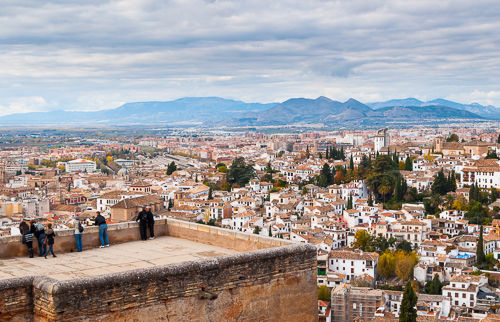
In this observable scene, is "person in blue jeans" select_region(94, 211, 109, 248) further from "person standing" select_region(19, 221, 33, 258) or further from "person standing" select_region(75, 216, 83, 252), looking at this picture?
"person standing" select_region(19, 221, 33, 258)

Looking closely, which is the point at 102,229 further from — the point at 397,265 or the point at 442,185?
the point at 442,185

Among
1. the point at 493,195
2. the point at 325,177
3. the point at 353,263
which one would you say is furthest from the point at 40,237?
the point at 325,177

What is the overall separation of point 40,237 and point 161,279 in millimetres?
1706

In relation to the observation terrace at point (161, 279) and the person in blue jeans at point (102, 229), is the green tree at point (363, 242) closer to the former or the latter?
the observation terrace at point (161, 279)

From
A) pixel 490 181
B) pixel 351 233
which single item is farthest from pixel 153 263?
pixel 490 181

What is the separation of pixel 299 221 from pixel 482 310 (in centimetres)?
1418

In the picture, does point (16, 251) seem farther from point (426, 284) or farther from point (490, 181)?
point (490, 181)

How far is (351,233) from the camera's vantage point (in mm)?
35281

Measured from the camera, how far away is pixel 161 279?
4152 mm

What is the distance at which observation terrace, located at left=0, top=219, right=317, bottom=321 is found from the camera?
12.7 feet

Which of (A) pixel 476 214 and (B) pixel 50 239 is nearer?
(B) pixel 50 239

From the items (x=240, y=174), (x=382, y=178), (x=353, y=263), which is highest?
(x=382, y=178)

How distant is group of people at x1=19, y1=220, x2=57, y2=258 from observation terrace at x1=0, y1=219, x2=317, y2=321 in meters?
0.09

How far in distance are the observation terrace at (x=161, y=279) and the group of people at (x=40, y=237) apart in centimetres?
9
